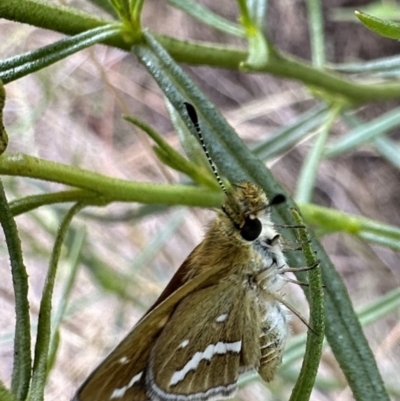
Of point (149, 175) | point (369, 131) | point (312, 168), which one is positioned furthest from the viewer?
point (149, 175)

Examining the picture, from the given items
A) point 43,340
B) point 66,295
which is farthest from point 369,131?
point 43,340

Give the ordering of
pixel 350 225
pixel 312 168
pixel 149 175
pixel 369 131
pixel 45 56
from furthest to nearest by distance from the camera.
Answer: pixel 149 175 → pixel 369 131 → pixel 312 168 → pixel 350 225 → pixel 45 56

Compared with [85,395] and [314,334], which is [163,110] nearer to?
[85,395]

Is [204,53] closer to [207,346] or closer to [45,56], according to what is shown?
[45,56]

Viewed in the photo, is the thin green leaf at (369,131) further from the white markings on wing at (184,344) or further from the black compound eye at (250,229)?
the white markings on wing at (184,344)

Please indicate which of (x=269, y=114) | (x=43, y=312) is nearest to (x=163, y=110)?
(x=269, y=114)

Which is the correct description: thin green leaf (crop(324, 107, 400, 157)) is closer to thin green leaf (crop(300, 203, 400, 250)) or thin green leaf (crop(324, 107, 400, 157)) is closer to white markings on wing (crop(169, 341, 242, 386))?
thin green leaf (crop(300, 203, 400, 250))

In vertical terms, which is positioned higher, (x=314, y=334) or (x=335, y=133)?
(x=335, y=133)
